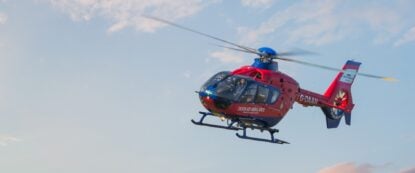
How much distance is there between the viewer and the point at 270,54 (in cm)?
4369

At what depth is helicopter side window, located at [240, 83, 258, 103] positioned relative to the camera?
40125 mm

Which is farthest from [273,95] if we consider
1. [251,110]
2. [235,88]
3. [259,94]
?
[235,88]

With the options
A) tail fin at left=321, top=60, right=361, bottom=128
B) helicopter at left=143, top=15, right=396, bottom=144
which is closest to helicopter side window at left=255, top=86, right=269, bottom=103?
helicopter at left=143, top=15, right=396, bottom=144

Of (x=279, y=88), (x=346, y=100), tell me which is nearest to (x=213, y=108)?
(x=279, y=88)

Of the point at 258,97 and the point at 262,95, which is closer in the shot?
the point at 258,97

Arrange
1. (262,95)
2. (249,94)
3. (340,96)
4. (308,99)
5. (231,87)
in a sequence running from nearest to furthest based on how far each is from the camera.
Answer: (231,87), (249,94), (262,95), (308,99), (340,96)

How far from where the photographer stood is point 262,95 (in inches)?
1641

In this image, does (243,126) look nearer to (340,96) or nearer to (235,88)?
(235,88)

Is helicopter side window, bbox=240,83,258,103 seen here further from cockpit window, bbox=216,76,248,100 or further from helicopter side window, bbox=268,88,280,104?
helicopter side window, bbox=268,88,280,104

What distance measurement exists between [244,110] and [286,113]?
5681 millimetres

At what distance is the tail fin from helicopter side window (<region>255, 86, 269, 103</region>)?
10767 millimetres

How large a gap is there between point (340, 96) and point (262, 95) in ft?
44.3

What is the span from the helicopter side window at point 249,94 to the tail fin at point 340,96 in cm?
1226

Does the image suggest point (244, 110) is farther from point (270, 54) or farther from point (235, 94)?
point (270, 54)
